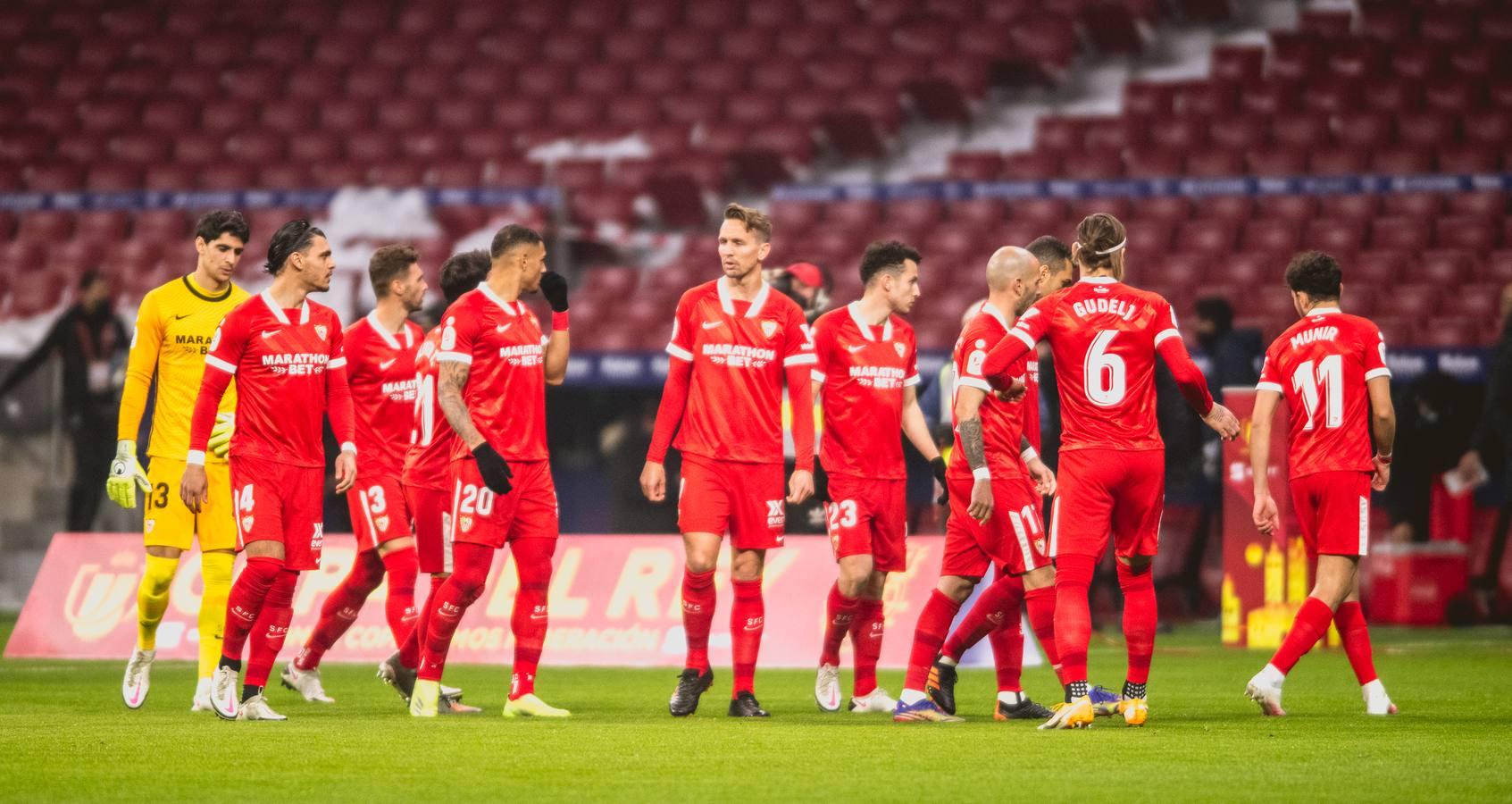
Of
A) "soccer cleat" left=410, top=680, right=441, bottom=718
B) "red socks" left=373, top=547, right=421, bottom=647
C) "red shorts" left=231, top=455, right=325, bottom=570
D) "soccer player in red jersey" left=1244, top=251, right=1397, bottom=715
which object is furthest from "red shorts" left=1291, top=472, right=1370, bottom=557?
"red shorts" left=231, top=455, right=325, bottom=570

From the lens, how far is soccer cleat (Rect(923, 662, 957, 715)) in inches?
348

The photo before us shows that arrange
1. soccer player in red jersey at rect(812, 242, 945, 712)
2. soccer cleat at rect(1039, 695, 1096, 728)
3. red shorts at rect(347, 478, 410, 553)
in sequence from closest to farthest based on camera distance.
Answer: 1. soccer cleat at rect(1039, 695, 1096, 728)
2. soccer player in red jersey at rect(812, 242, 945, 712)
3. red shorts at rect(347, 478, 410, 553)

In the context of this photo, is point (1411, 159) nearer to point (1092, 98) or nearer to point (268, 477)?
point (1092, 98)

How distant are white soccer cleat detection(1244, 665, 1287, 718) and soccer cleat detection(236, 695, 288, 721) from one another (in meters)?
4.38

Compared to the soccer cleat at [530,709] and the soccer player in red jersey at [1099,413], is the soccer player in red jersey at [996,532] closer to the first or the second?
the soccer player in red jersey at [1099,413]

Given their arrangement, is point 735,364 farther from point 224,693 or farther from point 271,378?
point 224,693

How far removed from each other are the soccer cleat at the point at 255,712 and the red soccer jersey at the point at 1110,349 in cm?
371

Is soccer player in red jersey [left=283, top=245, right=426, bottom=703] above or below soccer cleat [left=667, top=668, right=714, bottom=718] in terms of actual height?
above

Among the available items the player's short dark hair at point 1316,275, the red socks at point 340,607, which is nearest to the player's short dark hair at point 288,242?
the red socks at point 340,607

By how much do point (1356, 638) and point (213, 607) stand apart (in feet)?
18.0

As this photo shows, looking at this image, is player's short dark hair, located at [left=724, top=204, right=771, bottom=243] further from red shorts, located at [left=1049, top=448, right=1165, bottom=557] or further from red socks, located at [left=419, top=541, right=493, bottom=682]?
red socks, located at [left=419, top=541, right=493, bottom=682]

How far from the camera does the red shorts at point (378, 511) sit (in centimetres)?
971

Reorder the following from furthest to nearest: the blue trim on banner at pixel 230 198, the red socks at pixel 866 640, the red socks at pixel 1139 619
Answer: the blue trim on banner at pixel 230 198
the red socks at pixel 866 640
the red socks at pixel 1139 619

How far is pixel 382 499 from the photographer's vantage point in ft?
32.0
